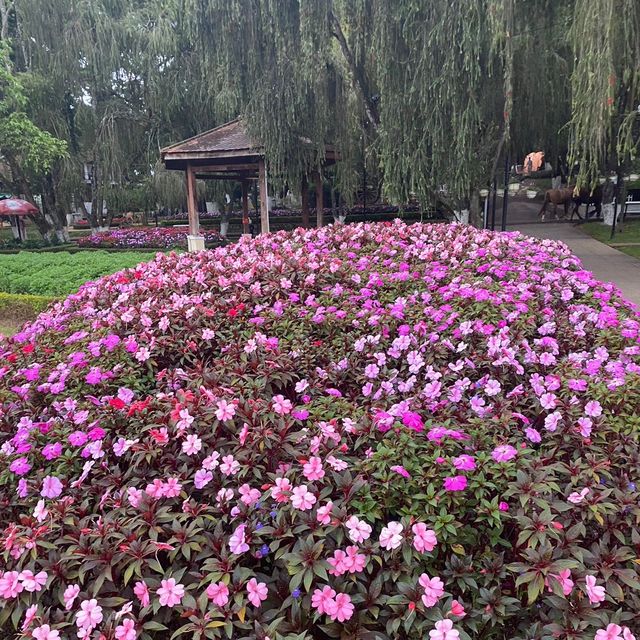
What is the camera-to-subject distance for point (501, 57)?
8.14m

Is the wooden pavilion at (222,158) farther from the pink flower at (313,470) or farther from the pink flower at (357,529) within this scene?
the pink flower at (357,529)

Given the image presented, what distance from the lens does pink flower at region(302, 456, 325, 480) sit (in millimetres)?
1546

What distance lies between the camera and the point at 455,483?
1.49 metres

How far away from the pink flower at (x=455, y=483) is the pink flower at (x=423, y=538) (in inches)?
5.8

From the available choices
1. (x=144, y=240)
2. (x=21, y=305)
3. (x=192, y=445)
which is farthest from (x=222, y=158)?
(x=192, y=445)

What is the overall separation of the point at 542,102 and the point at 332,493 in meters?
11.9

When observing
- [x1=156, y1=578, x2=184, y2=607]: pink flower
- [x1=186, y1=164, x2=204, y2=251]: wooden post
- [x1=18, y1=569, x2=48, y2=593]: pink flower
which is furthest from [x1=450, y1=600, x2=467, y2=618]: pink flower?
[x1=186, y1=164, x2=204, y2=251]: wooden post

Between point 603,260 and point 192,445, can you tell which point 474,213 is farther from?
point 192,445

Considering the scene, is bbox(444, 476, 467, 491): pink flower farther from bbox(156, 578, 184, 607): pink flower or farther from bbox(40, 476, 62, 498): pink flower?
bbox(40, 476, 62, 498): pink flower

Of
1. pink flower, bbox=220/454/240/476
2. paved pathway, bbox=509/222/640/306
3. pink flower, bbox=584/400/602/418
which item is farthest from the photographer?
paved pathway, bbox=509/222/640/306

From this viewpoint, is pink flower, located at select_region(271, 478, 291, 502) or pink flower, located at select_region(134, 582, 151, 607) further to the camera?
pink flower, located at select_region(271, 478, 291, 502)

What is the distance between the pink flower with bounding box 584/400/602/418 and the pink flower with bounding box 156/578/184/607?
1455 mm

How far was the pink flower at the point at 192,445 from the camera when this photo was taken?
1.70 metres

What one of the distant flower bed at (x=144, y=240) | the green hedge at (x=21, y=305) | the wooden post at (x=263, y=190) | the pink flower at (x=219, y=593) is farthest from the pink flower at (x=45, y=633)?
the distant flower bed at (x=144, y=240)
